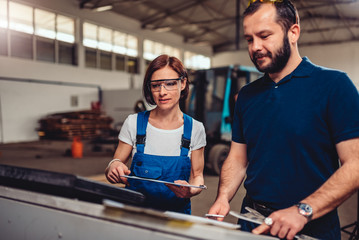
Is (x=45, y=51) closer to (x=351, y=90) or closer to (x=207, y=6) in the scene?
(x=207, y=6)

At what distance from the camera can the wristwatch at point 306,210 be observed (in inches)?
37.1

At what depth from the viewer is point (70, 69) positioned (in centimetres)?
1149

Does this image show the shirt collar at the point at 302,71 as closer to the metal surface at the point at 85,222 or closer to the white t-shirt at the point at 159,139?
the white t-shirt at the point at 159,139

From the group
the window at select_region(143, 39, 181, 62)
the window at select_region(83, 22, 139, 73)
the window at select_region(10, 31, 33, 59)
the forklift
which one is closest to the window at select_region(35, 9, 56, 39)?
the window at select_region(10, 31, 33, 59)

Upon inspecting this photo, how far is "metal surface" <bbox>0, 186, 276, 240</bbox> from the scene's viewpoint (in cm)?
59

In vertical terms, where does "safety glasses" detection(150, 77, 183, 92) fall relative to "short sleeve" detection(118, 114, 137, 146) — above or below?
above

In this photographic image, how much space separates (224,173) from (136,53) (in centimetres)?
1344

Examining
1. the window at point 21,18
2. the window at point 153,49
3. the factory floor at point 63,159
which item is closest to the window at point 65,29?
the window at point 21,18

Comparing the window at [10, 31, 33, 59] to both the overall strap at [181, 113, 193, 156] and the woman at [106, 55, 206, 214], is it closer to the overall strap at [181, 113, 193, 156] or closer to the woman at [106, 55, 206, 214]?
the woman at [106, 55, 206, 214]

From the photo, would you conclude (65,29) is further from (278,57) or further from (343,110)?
(343,110)

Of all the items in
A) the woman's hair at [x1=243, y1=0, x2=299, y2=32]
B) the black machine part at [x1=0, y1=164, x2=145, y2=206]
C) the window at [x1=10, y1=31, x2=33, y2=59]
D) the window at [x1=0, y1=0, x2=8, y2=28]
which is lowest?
the black machine part at [x1=0, y1=164, x2=145, y2=206]

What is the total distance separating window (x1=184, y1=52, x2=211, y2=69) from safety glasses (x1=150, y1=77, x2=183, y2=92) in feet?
51.8

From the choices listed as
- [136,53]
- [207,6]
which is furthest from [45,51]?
[207,6]

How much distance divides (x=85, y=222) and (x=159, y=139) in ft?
3.04
